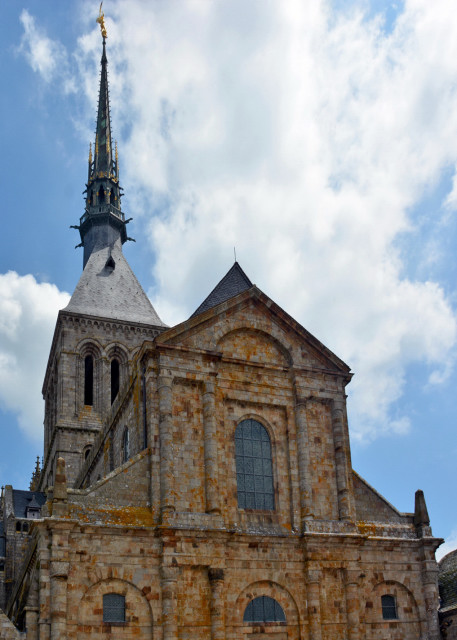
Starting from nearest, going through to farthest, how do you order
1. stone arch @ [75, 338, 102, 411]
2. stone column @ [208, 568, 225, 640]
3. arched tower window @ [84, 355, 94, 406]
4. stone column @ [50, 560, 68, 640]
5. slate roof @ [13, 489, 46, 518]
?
stone column @ [50, 560, 68, 640] < stone column @ [208, 568, 225, 640] < slate roof @ [13, 489, 46, 518] < stone arch @ [75, 338, 102, 411] < arched tower window @ [84, 355, 94, 406]

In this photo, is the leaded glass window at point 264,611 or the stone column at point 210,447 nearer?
the leaded glass window at point 264,611

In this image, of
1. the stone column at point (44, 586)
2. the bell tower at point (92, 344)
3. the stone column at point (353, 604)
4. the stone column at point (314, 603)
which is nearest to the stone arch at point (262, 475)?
the stone column at point (314, 603)

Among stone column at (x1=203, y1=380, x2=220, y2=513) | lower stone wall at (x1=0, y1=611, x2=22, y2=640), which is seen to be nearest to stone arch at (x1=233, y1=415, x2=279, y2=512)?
stone column at (x1=203, y1=380, x2=220, y2=513)

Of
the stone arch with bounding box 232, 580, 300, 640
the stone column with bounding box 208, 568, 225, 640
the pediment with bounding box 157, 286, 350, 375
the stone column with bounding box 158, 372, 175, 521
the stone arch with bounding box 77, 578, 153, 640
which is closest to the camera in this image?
the stone arch with bounding box 77, 578, 153, 640

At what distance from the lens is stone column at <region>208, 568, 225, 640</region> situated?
21.6m

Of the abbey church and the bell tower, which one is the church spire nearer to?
the bell tower

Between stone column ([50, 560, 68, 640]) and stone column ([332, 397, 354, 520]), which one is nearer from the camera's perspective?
stone column ([50, 560, 68, 640])

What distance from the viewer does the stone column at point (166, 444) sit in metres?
22.5

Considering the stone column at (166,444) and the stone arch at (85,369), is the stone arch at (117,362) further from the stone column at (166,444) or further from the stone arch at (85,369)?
the stone column at (166,444)

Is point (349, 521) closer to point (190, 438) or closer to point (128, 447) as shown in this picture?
point (190, 438)

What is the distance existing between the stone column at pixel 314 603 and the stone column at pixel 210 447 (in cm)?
384

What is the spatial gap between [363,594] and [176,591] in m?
6.67

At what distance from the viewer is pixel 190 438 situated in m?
23.9

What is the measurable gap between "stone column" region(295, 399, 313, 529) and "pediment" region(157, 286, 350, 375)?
1784mm
